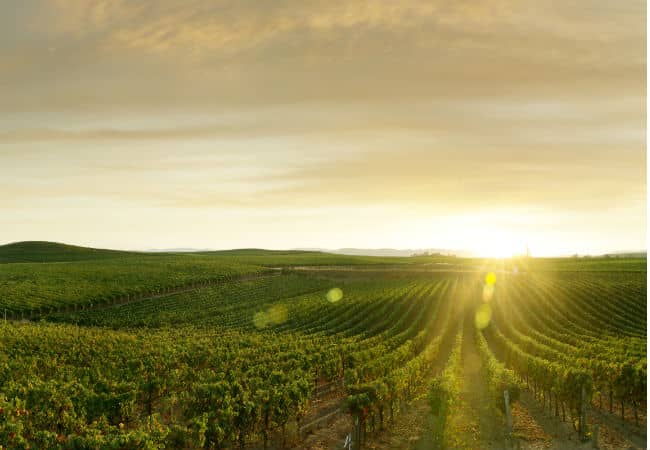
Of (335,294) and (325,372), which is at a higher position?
(335,294)

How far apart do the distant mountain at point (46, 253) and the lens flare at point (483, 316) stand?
13704cm

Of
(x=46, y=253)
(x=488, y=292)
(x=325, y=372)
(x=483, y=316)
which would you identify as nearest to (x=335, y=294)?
(x=488, y=292)

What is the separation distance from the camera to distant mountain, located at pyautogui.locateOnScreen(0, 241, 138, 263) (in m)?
160

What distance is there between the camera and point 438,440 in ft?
67.6

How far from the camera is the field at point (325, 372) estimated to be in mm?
20703

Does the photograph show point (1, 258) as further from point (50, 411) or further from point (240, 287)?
point (50, 411)

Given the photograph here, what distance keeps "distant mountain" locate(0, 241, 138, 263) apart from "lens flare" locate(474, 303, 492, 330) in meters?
137

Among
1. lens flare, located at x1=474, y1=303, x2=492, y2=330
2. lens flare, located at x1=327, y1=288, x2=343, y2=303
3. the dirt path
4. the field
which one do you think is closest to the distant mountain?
the field

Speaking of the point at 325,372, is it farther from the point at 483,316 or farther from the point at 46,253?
the point at 46,253

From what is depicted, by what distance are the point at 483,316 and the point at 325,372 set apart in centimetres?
3568

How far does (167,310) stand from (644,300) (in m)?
68.1

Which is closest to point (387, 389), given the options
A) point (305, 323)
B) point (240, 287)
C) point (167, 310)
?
point (305, 323)

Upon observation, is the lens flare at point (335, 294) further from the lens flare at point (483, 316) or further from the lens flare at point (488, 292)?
the lens flare at point (488, 292)

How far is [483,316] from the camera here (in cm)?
6075
